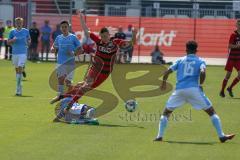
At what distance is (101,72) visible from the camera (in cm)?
1656

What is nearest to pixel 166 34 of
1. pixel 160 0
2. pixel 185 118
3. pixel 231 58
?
pixel 160 0

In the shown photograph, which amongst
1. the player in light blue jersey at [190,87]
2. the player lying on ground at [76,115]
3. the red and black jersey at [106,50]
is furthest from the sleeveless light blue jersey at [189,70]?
the player lying on ground at [76,115]

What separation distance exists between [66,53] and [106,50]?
2.91 meters

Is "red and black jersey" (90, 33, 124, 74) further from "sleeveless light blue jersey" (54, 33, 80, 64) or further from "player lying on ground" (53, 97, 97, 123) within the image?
"sleeveless light blue jersey" (54, 33, 80, 64)

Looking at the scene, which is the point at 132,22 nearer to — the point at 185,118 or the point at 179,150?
the point at 185,118

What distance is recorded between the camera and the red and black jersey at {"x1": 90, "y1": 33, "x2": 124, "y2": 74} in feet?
53.1

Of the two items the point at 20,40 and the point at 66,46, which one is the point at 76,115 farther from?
the point at 20,40

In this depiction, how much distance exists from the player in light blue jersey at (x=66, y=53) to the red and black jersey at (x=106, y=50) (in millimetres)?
2131

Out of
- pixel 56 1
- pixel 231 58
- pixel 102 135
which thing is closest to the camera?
pixel 102 135

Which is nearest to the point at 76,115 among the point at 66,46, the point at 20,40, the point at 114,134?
the point at 114,134

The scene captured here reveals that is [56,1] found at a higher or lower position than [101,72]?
higher

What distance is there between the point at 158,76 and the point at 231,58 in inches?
311

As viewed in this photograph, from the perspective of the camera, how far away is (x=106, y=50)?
1630cm

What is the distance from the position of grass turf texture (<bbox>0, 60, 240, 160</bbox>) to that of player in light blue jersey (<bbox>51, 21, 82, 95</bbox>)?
82 centimetres
